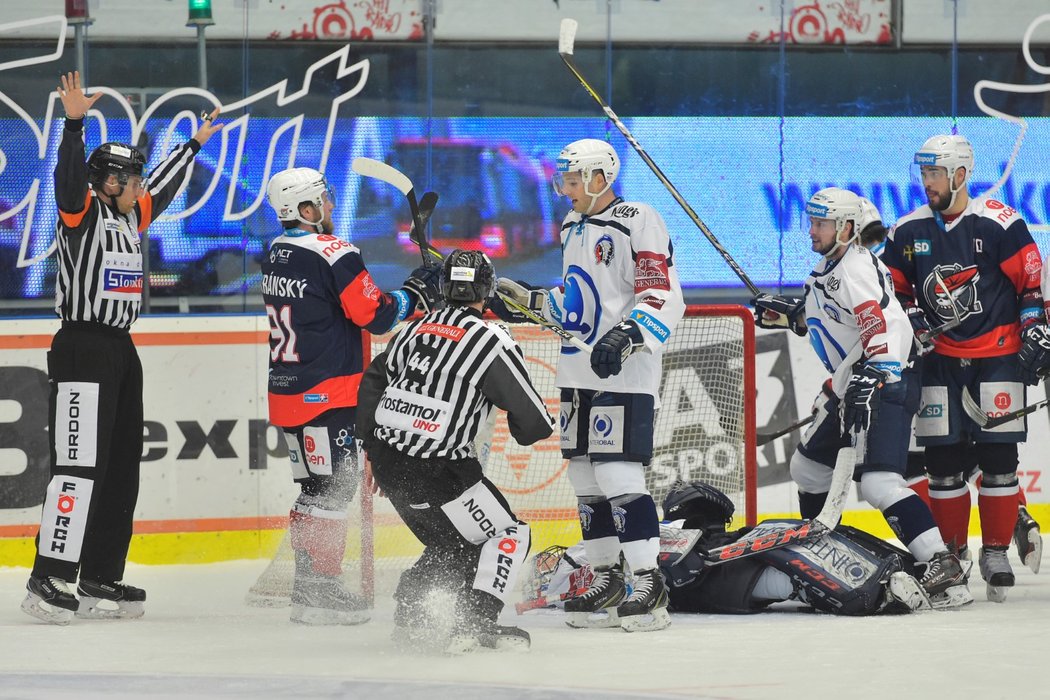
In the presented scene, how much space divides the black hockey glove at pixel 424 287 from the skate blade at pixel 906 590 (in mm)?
1515

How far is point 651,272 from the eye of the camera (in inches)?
171

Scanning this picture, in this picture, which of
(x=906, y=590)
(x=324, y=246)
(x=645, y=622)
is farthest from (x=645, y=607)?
(x=324, y=246)

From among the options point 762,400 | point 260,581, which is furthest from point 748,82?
point 260,581

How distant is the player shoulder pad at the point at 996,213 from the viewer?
503 centimetres

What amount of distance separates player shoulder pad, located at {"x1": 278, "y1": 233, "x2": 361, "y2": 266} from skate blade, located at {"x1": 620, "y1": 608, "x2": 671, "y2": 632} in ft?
4.45

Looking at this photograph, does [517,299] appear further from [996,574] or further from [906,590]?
[996,574]

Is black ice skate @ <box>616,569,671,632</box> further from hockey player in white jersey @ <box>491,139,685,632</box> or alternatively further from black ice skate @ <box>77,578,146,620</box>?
black ice skate @ <box>77,578,146,620</box>

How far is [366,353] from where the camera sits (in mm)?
5340

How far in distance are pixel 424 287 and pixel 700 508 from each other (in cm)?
108

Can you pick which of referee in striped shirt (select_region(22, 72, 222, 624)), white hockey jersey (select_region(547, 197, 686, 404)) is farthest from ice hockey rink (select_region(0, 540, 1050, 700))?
white hockey jersey (select_region(547, 197, 686, 404))

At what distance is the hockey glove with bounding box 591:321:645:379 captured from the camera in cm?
413

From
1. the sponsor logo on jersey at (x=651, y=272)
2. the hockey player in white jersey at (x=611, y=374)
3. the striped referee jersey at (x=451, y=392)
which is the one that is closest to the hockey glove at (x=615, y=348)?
the hockey player in white jersey at (x=611, y=374)

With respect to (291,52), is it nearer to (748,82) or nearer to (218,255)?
(218,255)

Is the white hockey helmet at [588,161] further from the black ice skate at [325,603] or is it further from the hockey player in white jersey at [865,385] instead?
the black ice skate at [325,603]
